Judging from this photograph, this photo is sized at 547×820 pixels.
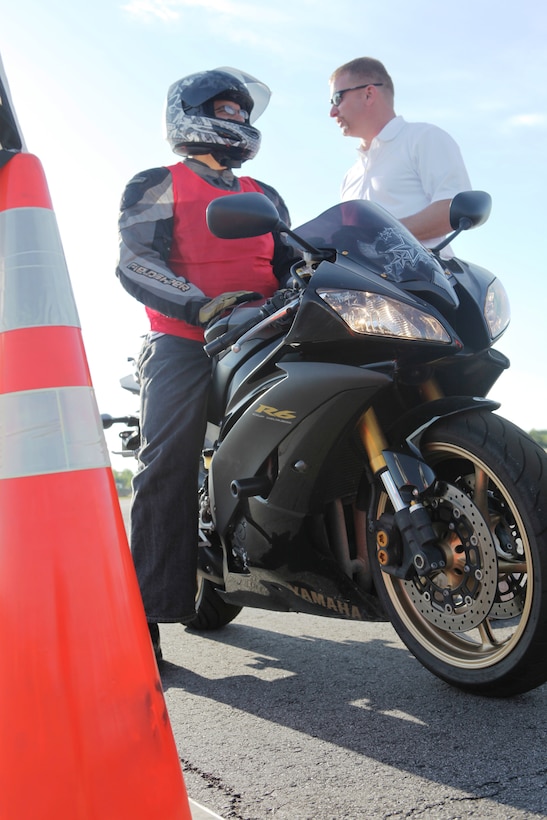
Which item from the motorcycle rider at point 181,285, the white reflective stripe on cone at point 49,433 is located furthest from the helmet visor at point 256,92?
the white reflective stripe on cone at point 49,433

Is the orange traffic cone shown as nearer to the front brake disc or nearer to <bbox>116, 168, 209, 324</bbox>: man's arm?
the front brake disc

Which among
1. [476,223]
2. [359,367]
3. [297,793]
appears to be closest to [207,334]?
[359,367]

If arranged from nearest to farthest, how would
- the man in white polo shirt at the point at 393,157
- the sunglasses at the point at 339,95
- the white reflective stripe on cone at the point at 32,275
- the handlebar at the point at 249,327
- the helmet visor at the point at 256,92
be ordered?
the white reflective stripe on cone at the point at 32,275 < the handlebar at the point at 249,327 < the helmet visor at the point at 256,92 < the man in white polo shirt at the point at 393,157 < the sunglasses at the point at 339,95

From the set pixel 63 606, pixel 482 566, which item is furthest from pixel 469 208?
pixel 63 606

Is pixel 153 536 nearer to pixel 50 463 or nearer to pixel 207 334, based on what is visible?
pixel 207 334

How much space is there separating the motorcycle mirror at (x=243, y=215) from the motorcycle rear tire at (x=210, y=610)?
6.30ft

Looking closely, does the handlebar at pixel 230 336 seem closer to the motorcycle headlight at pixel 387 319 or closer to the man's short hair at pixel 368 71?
the motorcycle headlight at pixel 387 319

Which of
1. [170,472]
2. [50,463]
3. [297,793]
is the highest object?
[50,463]

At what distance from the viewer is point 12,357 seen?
2.11 meters

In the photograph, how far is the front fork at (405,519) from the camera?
2.57m

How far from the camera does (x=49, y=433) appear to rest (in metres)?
2.01

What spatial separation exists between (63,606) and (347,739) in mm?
1016

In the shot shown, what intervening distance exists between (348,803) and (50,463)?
999mm

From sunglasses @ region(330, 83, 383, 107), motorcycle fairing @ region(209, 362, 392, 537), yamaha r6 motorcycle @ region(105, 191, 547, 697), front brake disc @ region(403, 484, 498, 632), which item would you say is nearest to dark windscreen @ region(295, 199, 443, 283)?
yamaha r6 motorcycle @ region(105, 191, 547, 697)
